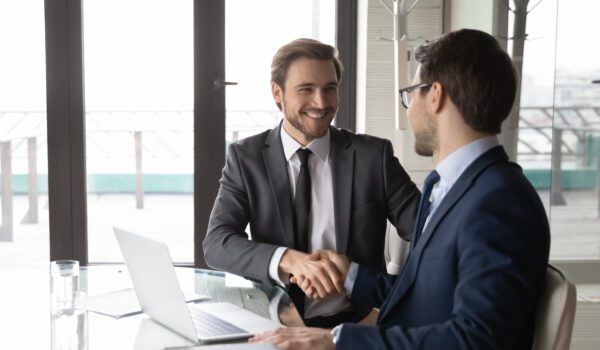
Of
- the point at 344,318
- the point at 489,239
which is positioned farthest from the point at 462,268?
the point at 344,318

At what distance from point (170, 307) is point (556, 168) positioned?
2.07 meters

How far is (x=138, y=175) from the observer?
148 inches

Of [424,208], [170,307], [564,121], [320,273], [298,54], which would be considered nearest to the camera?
[170,307]

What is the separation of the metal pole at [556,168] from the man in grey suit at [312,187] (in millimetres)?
1032

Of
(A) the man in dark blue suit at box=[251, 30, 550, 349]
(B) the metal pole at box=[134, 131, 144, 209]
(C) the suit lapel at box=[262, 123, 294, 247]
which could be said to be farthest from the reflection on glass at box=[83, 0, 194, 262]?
(A) the man in dark blue suit at box=[251, 30, 550, 349]

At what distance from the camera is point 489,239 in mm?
1174

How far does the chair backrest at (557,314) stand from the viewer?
1163mm

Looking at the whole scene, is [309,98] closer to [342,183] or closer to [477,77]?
[342,183]

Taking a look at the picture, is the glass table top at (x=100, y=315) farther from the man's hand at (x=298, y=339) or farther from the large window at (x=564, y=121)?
the large window at (x=564, y=121)

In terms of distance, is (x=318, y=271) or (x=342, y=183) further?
(x=342, y=183)

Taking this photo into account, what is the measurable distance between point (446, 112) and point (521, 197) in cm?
26

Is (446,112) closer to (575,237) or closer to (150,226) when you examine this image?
(575,237)

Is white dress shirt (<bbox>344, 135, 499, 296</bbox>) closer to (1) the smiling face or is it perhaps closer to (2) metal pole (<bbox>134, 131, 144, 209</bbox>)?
(1) the smiling face

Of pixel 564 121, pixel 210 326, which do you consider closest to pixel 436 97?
pixel 210 326
